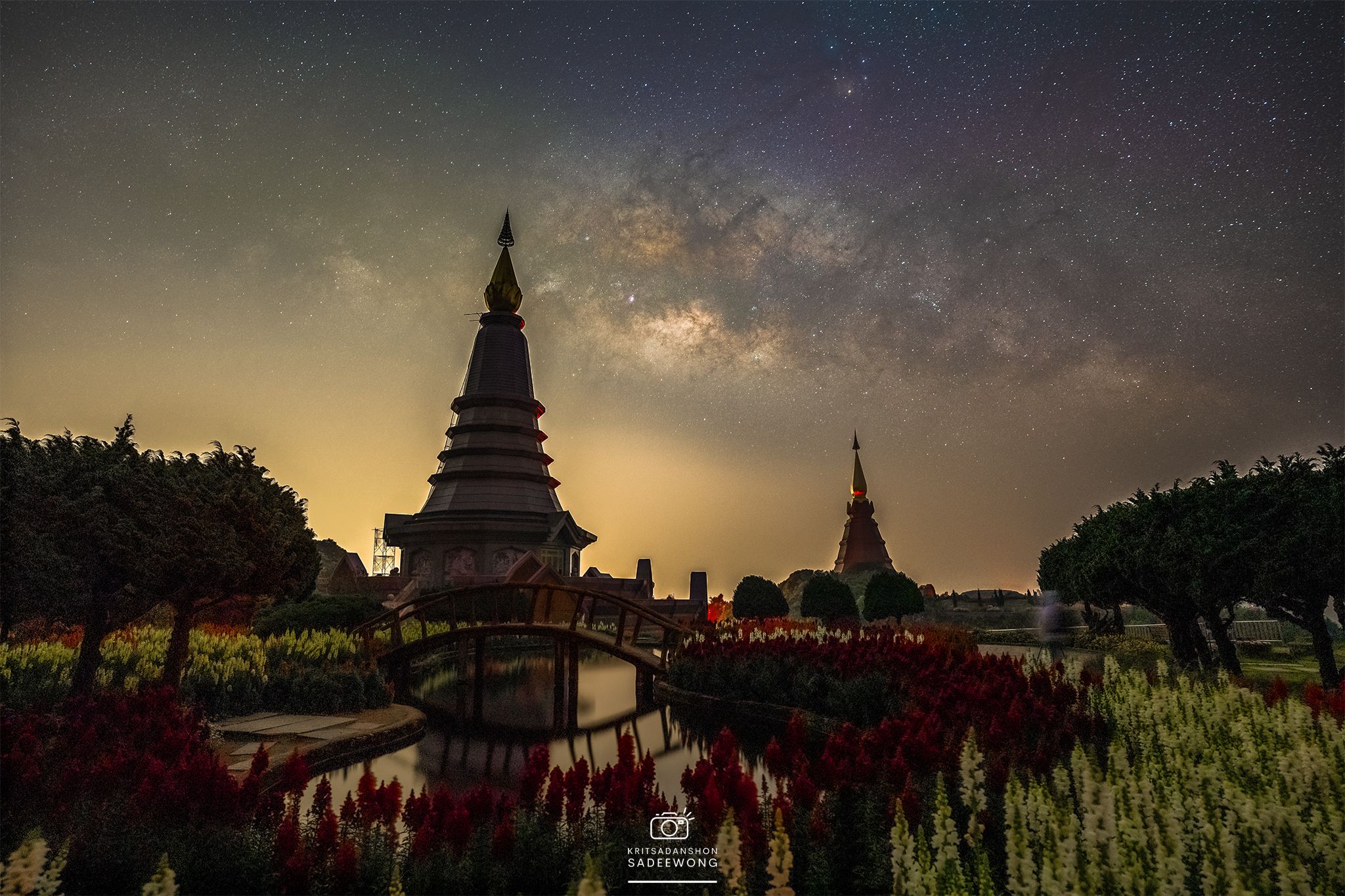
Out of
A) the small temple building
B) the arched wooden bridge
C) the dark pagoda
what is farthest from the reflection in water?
the small temple building

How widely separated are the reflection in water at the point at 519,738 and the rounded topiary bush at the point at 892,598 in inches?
620

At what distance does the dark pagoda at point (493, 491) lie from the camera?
40219 mm

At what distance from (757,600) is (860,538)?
43.1 meters

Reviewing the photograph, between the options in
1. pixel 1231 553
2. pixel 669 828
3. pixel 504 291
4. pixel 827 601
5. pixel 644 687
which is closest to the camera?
pixel 669 828

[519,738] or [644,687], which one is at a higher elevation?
[644,687]

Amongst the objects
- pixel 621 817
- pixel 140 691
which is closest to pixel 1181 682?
pixel 621 817

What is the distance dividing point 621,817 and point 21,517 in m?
10.9

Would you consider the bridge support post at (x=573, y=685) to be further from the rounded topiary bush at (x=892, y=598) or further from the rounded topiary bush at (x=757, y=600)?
the rounded topiary bush at (x=892, y=598)

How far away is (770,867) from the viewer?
4.38 meters

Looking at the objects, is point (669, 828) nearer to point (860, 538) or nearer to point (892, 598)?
point (892, 598)

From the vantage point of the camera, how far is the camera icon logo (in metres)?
6.21

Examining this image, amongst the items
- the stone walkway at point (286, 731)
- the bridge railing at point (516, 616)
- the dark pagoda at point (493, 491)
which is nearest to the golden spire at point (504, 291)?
the dark pagoda at point (493, 491)

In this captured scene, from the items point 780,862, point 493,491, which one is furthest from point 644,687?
point 493,491

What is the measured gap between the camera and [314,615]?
2142 cm
